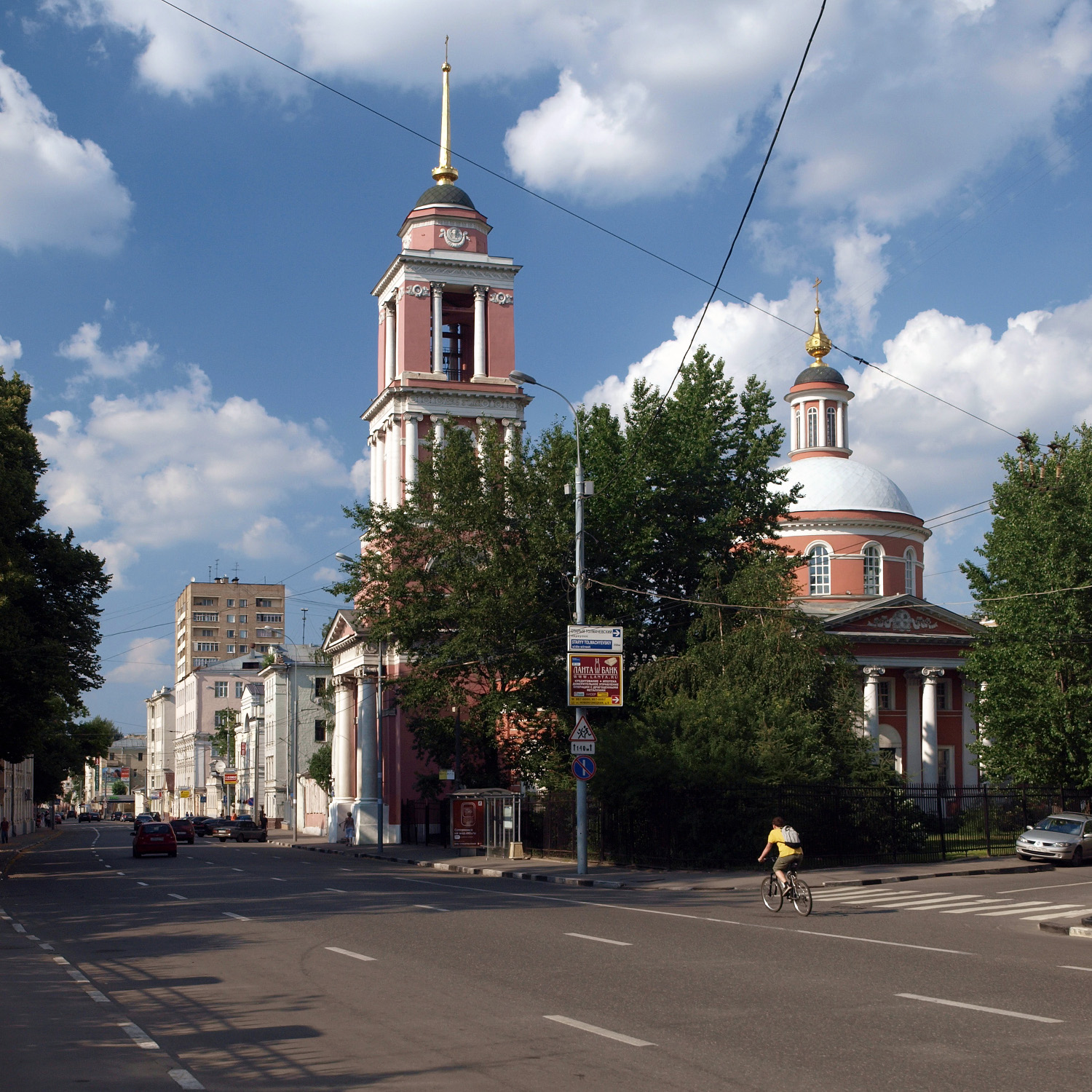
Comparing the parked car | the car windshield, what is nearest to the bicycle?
the car windshield

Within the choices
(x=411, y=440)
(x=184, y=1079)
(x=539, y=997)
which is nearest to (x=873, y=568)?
(x=411, y=440)

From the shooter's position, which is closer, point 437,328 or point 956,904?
point 956,904

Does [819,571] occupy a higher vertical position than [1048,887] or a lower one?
higher

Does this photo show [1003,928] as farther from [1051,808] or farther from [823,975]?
[1051,808]

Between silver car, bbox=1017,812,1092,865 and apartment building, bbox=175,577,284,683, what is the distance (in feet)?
471

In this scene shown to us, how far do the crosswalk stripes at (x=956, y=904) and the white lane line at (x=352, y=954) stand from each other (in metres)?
10.4

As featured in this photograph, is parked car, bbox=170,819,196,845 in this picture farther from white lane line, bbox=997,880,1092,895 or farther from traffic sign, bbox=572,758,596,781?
white lane line, bbox=997,880,1092,895

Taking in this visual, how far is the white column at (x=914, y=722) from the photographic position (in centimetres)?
6006

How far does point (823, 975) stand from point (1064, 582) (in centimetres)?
3137

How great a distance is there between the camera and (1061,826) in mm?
33656

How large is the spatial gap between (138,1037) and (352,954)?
496 centimetres

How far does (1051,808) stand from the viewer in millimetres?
40000

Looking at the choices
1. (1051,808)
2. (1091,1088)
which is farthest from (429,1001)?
(1051,808)

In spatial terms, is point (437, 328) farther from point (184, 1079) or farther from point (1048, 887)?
point (184, 1079)
